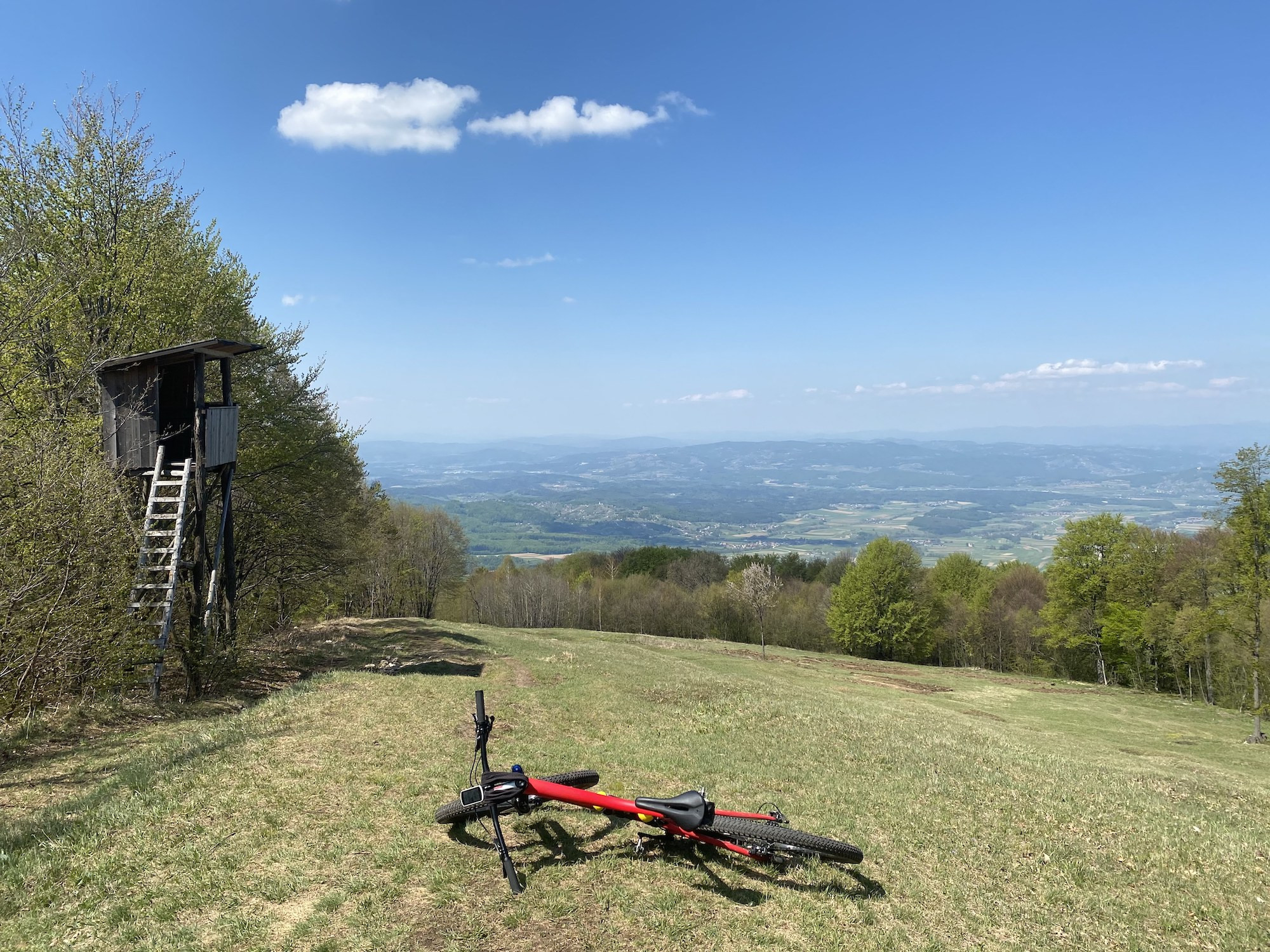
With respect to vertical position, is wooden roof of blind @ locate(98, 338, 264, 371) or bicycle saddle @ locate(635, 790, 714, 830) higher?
wooden roof of blind @ locate(98, 338, 264, 371)

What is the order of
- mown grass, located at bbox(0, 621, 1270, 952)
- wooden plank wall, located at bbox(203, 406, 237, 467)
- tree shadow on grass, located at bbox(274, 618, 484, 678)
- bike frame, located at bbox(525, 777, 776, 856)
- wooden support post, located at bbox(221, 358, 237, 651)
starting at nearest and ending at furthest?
1. mown grass, located at bbox(0, 621, 1270, 952)
2. bike frame, located at bbox(525, 777, 776, 856)
3. wooden plank wall, located at bbox(203, 406, 237, 467)
4. wooden support post, located at bbox(221, 358, 237, 651)
5. tree shadow on grass, located at bbox(274, 618, 484, 678)

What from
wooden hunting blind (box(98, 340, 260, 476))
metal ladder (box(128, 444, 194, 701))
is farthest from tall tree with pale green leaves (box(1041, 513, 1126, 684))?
metal ladder (box(128, 444, 194, 701))

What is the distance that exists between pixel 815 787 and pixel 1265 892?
5.65m

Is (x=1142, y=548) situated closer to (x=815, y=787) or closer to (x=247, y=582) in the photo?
Result: (x=815, y=787)

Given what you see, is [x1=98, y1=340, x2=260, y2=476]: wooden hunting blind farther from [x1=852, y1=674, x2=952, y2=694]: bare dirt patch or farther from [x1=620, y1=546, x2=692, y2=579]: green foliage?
[x1=620, y1=546, x2=692, y2=579]: green foliage

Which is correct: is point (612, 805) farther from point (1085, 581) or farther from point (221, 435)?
point (1085, 581)

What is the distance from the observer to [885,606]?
215 feet

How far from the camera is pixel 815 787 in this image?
407 inches

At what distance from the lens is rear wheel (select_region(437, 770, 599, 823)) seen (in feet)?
23.2

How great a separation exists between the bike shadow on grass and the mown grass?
4 cm

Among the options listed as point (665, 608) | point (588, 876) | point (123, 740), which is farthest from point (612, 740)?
point (665, 608)

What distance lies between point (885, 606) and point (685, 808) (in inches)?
2592

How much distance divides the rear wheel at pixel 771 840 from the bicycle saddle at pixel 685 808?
0.78 feet

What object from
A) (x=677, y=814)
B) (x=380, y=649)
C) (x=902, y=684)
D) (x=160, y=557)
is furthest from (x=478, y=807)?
(x=902, y=684)
